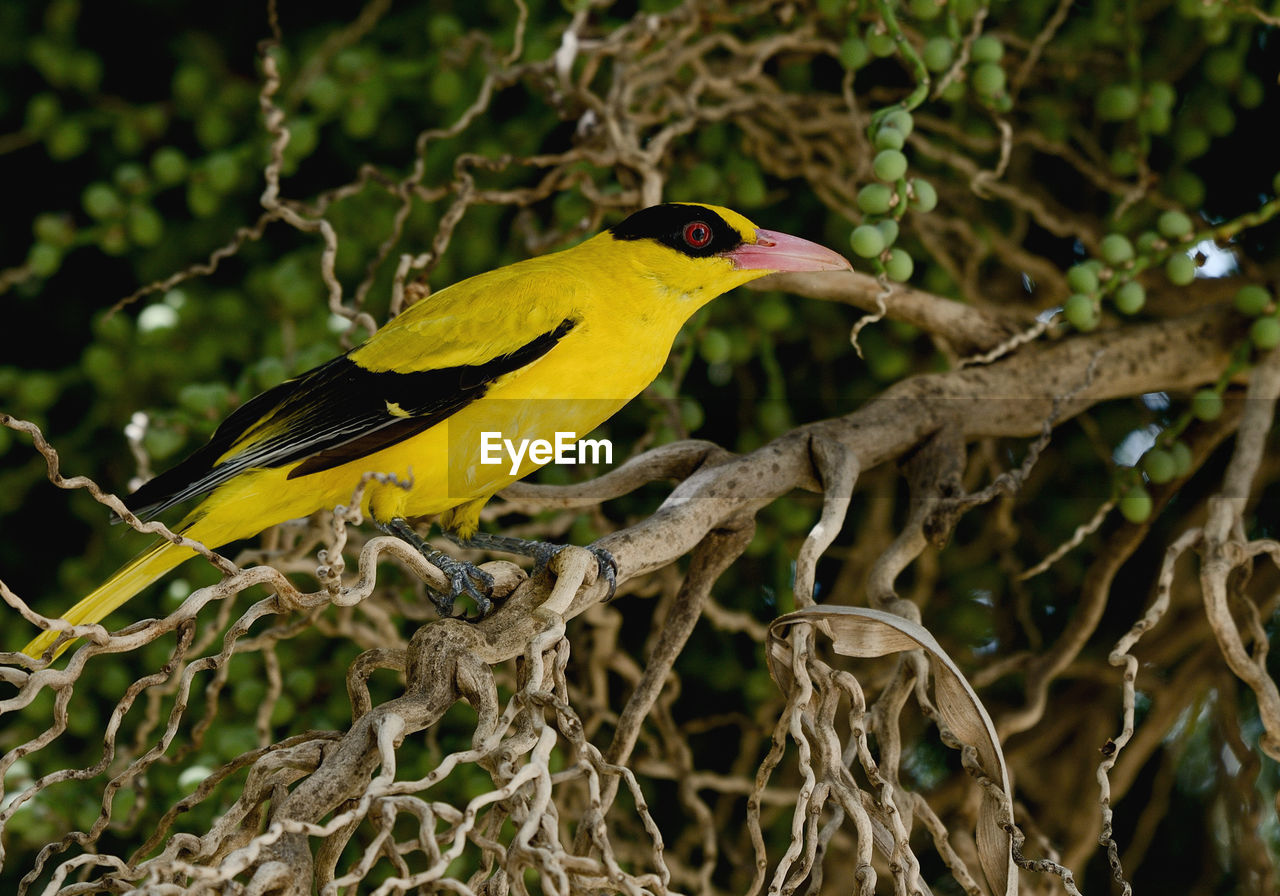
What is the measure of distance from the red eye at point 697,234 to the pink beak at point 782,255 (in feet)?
0.11

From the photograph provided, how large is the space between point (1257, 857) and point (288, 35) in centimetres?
183

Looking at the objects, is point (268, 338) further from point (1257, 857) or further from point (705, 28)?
point (1257, 857)

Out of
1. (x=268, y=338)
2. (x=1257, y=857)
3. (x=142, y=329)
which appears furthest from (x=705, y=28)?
(x=1257, y=857)

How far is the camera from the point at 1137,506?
1384 millimetres

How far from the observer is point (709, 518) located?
1.17 meters

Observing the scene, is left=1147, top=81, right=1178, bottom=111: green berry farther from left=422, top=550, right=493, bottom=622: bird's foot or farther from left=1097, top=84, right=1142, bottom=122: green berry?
left=422, top=550, right=493, bottom=622: bird's foot

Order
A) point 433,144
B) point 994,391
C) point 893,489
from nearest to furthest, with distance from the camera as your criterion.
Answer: point 994,391
point 433,144
point 893,489

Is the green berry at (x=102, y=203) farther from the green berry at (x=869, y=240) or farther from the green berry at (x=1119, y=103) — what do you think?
the green berry at (x=1119, y=103)

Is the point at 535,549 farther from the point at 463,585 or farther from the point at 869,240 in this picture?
the point at 869,240

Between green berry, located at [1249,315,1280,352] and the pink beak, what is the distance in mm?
534

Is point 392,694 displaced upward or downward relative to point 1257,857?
upward

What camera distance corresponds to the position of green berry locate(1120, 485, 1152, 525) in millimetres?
1383

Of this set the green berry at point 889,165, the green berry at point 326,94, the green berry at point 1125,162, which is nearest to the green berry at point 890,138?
the green berry at point 889,165

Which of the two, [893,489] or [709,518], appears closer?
[709,518]
